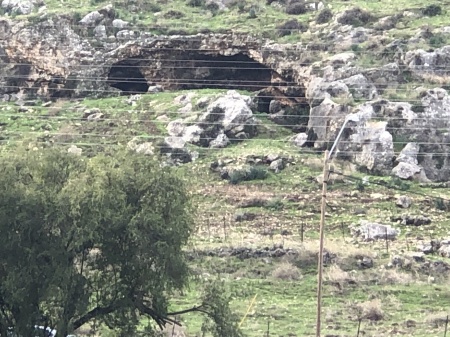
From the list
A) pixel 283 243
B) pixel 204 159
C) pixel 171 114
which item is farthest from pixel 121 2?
pixel 283 243

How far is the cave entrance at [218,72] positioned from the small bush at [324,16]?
6135 millimetres

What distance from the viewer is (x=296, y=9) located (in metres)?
59.7

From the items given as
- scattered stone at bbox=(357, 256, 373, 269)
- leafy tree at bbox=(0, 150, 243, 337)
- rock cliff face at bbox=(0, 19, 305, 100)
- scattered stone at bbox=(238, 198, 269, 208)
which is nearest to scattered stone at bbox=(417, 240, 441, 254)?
scattered stone at bbox=(357, 256, 373, 269)

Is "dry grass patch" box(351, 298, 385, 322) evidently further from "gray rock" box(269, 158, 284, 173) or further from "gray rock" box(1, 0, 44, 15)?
"gray rock" box(1, 0, 44, 15)

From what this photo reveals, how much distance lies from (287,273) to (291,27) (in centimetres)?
2709

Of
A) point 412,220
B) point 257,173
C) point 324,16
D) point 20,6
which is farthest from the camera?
point 20,6

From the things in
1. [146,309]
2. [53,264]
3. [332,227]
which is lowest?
[332,227]

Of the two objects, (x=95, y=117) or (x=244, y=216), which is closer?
(x=244, y=216)

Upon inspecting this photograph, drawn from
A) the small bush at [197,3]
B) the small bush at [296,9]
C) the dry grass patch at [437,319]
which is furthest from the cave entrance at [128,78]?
the dry grass patch at [437,319]

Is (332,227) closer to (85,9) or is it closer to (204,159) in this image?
(204,159)

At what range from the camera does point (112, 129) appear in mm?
47656

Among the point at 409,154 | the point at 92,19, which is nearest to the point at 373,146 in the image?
the point at 409,154

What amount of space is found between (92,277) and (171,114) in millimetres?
29198

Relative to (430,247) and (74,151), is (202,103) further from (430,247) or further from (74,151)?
(74,151)
